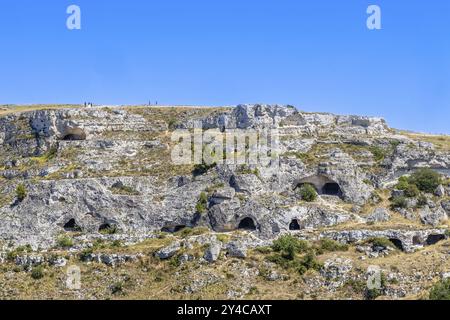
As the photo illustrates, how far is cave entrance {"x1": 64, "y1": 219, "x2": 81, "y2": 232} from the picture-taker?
65375mm

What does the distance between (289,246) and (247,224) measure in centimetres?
820

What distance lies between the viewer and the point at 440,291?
161 feet

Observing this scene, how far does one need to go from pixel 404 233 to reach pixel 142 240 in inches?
922

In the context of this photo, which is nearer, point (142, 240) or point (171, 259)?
point (171, 259)

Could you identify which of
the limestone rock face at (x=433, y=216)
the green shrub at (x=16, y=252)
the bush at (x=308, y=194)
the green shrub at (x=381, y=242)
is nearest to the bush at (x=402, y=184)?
the limestone rock face at (x=433, y=216)

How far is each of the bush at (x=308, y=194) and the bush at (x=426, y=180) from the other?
1082 centimetres

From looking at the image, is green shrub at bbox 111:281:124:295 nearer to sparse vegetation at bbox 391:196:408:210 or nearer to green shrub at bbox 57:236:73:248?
green shrub at bbox 57:236:73:248

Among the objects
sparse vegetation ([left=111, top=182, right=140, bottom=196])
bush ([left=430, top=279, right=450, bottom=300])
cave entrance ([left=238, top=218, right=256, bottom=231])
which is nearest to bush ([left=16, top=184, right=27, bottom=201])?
sparse vegetation ([left=111, top=182, right=140, bottom=196])

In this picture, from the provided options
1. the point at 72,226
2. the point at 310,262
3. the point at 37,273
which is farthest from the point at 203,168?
the point at 37,273

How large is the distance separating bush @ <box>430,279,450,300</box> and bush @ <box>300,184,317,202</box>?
18.7m
